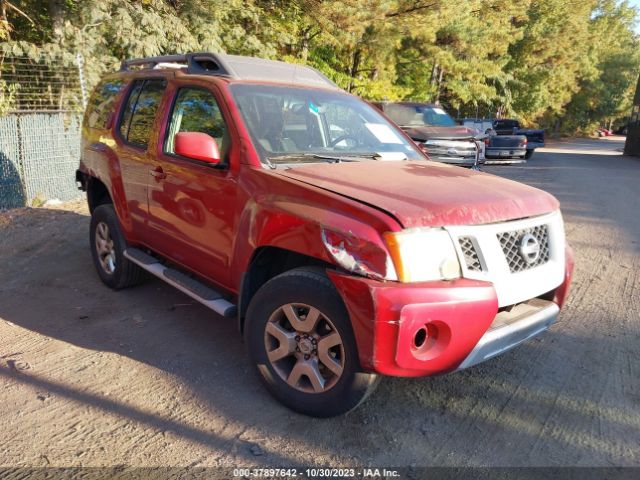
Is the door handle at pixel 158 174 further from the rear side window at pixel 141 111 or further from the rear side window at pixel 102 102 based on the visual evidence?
the rear side window at pixel 102 102

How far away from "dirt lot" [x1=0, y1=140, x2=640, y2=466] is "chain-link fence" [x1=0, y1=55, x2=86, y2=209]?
157 inches

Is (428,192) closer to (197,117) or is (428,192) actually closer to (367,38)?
(197,117)

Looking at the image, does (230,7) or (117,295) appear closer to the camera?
(117,295)

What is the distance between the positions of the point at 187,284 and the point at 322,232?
1.51 meters

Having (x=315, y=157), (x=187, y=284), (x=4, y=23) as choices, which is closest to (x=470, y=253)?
(x=315, y=157)

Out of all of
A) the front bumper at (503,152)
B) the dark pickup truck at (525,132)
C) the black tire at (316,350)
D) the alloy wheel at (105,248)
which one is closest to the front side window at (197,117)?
the black tire at (316,350)

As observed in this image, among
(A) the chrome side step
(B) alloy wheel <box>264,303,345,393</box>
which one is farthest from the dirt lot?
(A) the chrome side step

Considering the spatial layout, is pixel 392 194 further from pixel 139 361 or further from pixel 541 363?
pixel 139 361

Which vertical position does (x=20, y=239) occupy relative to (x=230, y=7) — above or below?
below

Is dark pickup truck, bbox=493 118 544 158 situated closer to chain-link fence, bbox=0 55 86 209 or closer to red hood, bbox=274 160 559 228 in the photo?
chain-link fence, bbox=0 55 86 209

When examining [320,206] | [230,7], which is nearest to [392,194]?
[320,206]

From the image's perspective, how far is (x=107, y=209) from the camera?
502 centimetres

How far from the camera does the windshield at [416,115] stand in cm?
1267

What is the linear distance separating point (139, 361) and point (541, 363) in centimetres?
281
